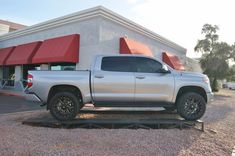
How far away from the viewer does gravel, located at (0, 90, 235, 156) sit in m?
5.33

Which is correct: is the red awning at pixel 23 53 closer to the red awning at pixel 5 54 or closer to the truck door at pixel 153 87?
the red awning at pixel 5 54

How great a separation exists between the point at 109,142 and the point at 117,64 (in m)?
2.95

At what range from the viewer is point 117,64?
26.6ft

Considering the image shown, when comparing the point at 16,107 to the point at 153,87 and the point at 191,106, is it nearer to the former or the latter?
the point at 153,87

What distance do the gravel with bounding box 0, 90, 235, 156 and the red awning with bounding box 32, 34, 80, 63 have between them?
7.05 m

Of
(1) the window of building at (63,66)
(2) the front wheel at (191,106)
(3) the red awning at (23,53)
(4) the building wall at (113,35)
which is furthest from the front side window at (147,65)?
(3) the red awning at (23,53)

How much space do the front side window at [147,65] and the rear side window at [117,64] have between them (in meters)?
0.21

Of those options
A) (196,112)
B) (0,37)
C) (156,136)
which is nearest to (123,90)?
(156,136)

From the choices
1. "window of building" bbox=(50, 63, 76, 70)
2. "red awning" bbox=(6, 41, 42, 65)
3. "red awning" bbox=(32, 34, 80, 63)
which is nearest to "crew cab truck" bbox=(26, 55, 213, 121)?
"red awning" bbox=(32, 34, 80, 63)

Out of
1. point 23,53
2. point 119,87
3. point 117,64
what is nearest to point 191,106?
point 119,87

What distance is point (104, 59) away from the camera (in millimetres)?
8141

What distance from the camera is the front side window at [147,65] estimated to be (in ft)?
26.5

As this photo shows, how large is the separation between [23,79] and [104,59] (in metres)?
14.5

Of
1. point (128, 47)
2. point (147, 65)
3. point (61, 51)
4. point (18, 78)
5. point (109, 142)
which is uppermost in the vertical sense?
point (128, 47)
